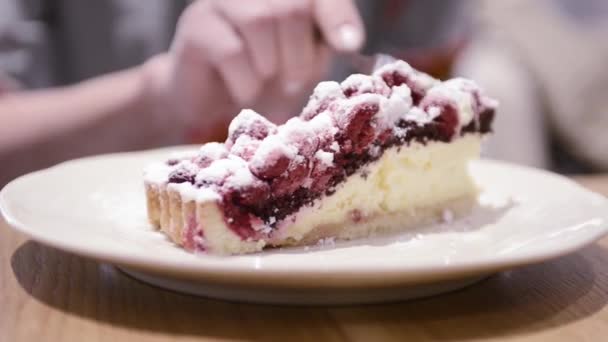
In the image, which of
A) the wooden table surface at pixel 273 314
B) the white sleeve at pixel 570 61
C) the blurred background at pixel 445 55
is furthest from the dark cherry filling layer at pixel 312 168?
the white sleeve at pixel 570 61

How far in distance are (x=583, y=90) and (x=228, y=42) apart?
6.67 feet

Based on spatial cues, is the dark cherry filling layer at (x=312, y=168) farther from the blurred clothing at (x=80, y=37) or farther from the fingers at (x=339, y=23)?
the blurred clothing at (x=80, y=37)

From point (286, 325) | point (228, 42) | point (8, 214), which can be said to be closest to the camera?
point (286, 325)

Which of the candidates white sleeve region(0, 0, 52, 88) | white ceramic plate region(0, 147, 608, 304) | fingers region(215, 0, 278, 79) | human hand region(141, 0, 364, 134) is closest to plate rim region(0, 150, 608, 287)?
white ceramic plate region(0, 147, 608, 304)

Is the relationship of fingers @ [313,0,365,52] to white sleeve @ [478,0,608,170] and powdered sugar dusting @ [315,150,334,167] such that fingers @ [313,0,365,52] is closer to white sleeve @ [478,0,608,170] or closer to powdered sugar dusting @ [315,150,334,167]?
powdered sugar dusting @ [315,150,334,167]

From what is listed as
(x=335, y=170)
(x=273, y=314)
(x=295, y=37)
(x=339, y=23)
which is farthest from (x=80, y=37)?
(x=273, y=314)

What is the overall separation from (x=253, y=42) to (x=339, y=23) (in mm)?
196

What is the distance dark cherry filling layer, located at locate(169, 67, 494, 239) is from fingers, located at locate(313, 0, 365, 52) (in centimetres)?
37

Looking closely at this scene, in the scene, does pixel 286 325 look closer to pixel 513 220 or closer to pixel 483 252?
pixel 483 252

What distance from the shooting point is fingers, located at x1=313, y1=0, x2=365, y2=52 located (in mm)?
1548

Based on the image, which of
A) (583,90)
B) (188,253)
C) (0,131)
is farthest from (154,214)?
(583,90)

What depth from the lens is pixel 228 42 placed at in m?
1.67

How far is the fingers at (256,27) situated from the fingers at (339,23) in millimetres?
111

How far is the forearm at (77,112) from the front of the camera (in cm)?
201
